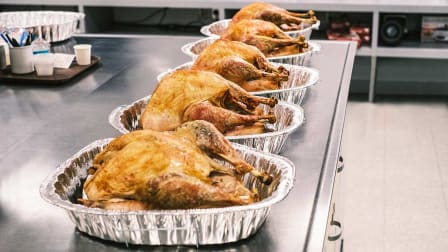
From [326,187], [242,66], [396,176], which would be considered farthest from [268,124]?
[396,176]

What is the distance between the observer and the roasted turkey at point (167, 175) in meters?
1.09

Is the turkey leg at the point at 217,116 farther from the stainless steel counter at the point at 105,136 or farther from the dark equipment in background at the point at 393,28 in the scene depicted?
the dark equipment in background at the point at 393,28

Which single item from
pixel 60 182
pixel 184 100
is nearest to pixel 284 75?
pixel 184 100

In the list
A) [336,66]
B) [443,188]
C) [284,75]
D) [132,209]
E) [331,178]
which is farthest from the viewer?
[443,188]

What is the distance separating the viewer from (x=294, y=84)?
1874 millimetres

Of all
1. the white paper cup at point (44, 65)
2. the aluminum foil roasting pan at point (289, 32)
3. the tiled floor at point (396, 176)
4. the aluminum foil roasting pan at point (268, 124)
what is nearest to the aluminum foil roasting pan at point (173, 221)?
the aluminum foil roasting pan at point (268, 124)

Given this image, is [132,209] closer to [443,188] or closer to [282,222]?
[282,222]

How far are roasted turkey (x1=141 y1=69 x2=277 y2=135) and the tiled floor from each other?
1.38 meters

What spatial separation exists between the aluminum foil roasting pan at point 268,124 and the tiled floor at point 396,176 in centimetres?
127

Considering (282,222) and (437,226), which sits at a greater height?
(282,222)

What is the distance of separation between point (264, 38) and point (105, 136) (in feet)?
1.92

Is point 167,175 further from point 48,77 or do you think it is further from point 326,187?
point 48,77

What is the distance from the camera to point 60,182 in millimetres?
1208

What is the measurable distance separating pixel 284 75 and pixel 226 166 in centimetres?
57
